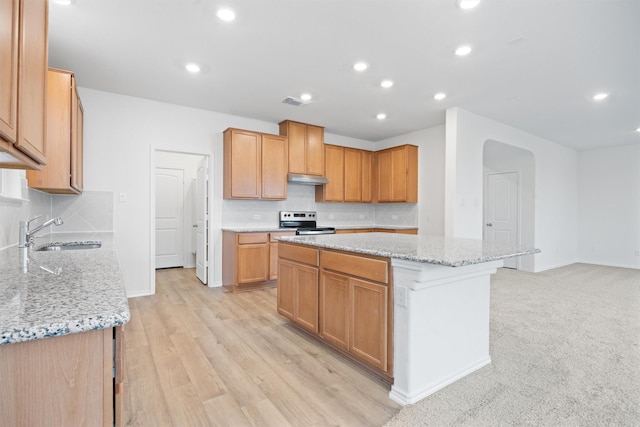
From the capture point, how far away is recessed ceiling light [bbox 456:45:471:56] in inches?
112

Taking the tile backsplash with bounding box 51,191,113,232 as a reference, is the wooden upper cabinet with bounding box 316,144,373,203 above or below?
above

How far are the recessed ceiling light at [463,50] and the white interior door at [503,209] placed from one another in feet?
14.4

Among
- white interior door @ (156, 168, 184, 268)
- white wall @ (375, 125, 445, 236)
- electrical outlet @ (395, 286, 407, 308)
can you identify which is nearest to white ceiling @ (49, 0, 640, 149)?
white wall @ (375, 125, 445, 236)

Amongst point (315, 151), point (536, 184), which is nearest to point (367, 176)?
point (315, 151)

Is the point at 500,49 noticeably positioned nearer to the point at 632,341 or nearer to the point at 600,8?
the point at 600,8

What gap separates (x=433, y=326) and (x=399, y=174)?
4.15 metres

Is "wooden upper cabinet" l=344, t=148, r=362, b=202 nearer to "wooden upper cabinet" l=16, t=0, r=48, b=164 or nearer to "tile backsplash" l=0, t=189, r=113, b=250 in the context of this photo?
"tile backsplash" l=0, t=189, r=113, b=250

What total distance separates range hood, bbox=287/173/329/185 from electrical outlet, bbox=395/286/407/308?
3.45m

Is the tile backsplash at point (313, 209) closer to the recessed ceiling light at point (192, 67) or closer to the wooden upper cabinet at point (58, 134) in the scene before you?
the recessed ceiling light at point (192, 67)

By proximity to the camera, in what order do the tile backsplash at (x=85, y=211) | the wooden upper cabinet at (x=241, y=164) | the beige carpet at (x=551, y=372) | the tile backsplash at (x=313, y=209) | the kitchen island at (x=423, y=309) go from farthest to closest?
the tile backsplash at (x=313, y=209)
the wooden upper cabinet at (x=241, y=164)
the tile backsplash at (x=85, y=211)
the kitchen island at (x=423, y=309)
the beige carpet at (x=551, y=372)

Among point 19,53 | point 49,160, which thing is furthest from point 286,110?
point 19,53

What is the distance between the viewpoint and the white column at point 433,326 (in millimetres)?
1860

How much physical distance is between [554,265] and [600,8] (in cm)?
575

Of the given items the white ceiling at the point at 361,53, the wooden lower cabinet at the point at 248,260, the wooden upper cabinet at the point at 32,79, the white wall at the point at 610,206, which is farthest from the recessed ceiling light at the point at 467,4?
the white wall at the point at 610,206
